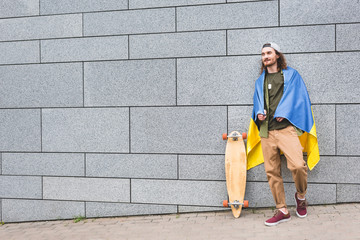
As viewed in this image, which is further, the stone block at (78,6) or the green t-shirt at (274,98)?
the stone block at (78,6)

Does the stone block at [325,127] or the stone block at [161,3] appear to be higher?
the stone block at [161,3]

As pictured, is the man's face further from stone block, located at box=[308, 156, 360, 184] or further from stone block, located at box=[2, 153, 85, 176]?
stone block, located at box=[2, 153, 85, 176]

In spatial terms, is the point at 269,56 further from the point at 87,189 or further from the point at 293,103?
the point at 87,189

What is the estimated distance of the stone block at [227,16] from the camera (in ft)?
15.2

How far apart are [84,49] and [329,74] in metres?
3.41

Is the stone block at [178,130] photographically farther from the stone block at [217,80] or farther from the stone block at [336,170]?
the stone block at [336,170]

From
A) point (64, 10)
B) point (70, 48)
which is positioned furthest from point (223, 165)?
point (64, 10)

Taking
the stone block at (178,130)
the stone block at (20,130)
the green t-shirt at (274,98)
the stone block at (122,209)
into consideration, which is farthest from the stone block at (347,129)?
the stone block at (20,130)

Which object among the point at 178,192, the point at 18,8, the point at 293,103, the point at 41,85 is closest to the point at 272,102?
the point at 293,103

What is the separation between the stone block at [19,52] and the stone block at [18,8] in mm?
439

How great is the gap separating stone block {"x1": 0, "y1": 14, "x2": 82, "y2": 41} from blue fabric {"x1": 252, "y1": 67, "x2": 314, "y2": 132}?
2.83 metres

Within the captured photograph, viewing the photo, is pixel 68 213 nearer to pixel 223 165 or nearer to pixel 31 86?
pixel 31 86

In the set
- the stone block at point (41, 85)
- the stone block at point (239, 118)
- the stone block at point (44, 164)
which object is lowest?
the stone block at point (44, 164)

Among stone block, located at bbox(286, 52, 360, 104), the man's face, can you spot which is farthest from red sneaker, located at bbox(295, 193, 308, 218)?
the man's face
